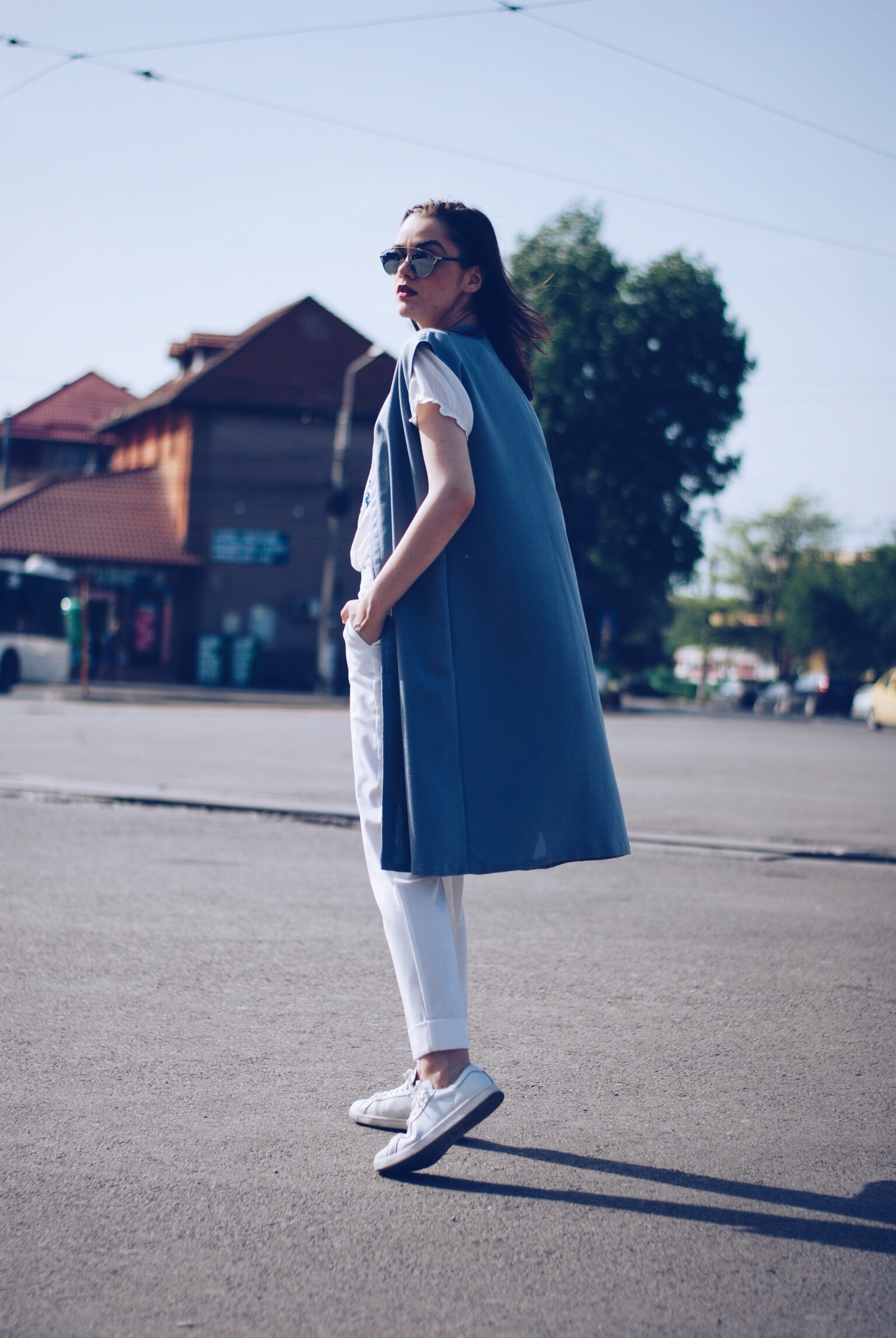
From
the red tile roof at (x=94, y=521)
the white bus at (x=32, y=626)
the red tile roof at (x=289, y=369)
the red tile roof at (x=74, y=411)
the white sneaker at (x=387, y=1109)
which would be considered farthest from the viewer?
the red tile roof at (x=74, y=411)

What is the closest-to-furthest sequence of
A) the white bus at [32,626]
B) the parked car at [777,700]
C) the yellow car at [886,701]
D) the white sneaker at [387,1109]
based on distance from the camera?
the white sneaker at [387,1109] → the white bus at [32,626] → the yellow car at [886,701] → the parked car at [777,700]

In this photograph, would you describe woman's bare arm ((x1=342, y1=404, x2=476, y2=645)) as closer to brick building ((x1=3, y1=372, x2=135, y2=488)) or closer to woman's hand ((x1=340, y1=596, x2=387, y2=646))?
woman's hand ((x1=340, y1=596, x2=387, y2=646))

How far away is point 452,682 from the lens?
276 cm

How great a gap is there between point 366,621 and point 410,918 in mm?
606

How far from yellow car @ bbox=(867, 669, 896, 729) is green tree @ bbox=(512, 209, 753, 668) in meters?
9.60

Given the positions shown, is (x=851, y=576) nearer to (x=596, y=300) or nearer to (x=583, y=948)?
(x=596, y=300)

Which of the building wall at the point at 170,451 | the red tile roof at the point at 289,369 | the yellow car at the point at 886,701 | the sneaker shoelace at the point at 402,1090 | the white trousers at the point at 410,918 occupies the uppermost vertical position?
the red tile roof at the point at 289,369

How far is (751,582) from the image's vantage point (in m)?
92.1

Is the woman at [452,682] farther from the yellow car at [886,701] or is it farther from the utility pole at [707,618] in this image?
the utility pole at [707,618]

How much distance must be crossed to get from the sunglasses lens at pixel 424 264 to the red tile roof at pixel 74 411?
52.6m

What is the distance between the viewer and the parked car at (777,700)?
192 feet

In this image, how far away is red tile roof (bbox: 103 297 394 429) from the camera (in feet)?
131

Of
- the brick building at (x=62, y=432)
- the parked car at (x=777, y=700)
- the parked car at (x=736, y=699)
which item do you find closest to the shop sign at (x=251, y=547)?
the brick building at (x=62, y=432)

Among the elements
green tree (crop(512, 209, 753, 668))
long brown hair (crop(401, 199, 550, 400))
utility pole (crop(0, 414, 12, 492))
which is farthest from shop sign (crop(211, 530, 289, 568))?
long brown hair (crop(401, 199, 550, 400))
